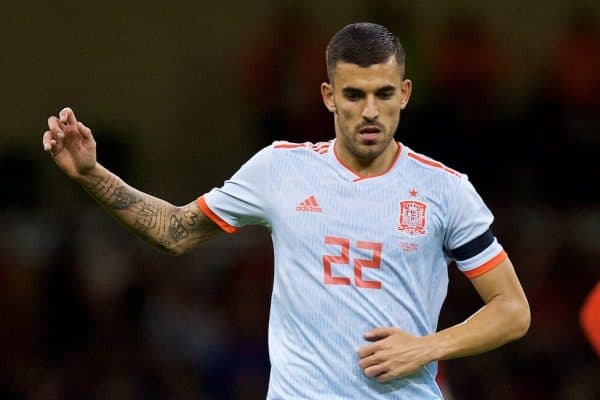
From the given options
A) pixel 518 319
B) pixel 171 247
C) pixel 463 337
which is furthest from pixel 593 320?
pixel 171 247

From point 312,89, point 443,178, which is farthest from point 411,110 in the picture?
point 443,178

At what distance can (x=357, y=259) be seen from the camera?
4859mm

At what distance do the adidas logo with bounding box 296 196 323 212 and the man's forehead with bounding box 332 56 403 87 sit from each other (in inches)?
17.0

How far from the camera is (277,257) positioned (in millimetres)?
5008

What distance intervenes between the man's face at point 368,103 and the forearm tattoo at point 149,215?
27.6 inches

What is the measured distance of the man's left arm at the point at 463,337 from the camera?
4730 millimetres

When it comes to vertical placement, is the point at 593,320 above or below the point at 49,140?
below

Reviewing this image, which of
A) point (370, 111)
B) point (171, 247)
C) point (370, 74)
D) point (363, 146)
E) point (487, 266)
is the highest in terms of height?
point (370, 74)

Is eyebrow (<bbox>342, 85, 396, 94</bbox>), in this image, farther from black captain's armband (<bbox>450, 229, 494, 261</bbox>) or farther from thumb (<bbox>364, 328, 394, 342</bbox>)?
thumb (<bbox>364, 328, 394, 342</bbox>)

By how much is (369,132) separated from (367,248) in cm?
42

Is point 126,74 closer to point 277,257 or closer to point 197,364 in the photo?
point 197,364

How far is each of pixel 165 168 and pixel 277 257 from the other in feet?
21.0

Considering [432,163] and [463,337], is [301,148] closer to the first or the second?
[432,163]

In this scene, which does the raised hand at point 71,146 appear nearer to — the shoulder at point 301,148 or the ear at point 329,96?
the shoulder at point 301,148
